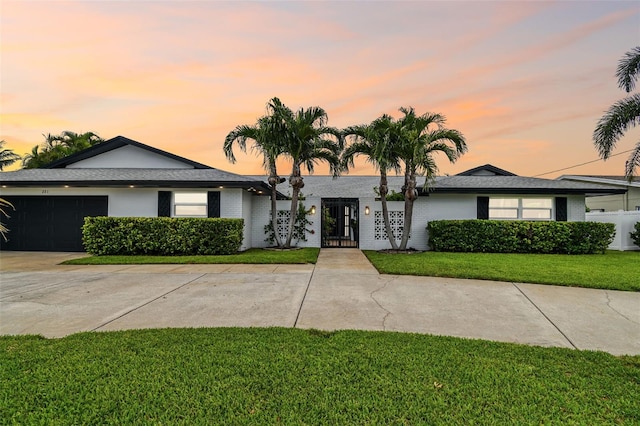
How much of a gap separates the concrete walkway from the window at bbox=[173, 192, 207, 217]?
15.6 feet

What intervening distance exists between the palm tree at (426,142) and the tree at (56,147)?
22.0 metres

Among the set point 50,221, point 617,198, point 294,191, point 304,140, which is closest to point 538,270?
point 294,191

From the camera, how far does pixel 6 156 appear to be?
2175 centimetres

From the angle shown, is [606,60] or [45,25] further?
[606,60]

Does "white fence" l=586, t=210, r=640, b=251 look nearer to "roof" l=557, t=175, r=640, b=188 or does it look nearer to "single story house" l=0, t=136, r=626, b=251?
"single story house" l=0, t=136, r=626, b=251

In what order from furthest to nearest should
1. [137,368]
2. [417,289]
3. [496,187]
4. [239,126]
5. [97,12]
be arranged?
[496,187] → [239,126] → [97,12] → [417,289] → [137,368]

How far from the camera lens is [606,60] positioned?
11.6 m

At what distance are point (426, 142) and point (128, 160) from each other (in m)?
13.4

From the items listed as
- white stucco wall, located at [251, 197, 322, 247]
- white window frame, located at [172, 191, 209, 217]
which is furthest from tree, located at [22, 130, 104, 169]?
white stucco wall, located at [251, 197, 322, 247]

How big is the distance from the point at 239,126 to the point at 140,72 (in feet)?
13.5

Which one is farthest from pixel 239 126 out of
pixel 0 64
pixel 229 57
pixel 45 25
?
pixel 0 64

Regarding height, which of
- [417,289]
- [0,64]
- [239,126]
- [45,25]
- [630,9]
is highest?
[630,9]

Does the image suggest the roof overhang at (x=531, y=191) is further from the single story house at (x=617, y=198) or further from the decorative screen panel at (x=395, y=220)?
the single story house at (x=617, y=198)

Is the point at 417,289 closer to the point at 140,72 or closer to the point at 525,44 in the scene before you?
the point at 525,44
